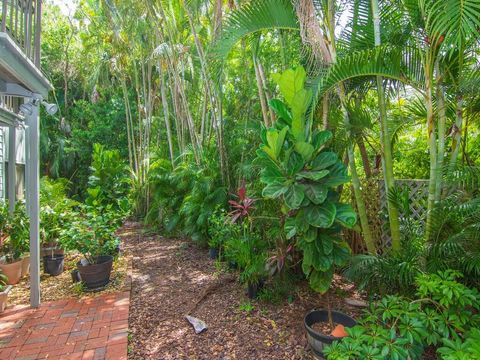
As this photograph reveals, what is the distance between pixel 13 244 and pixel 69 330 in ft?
6.08

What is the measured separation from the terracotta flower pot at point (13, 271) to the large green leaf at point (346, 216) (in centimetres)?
403

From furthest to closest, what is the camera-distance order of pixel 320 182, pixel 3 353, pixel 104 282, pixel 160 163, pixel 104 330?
pixel 160 163
pixel 104 282
pixel 104 330
pixel 3 353
pixel 320 182

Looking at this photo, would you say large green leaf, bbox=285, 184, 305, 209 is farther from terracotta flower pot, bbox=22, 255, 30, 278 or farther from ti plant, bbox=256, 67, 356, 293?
terracotta flower pot, bbox=22, 255, 30, 278

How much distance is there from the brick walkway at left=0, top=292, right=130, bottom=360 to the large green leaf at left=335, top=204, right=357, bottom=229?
200 cm

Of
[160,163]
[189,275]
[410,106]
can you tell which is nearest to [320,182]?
[410,106]

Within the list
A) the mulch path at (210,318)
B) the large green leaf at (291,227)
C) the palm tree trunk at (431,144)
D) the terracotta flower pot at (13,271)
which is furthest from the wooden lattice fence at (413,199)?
the terracotta flower pot at (13,271)

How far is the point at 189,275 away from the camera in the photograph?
14.1ft

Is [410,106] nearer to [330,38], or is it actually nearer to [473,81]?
[473,81]

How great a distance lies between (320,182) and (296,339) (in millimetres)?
1384

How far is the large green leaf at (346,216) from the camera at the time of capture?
2.34 metres

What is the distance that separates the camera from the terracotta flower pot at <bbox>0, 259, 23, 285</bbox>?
12.8ft

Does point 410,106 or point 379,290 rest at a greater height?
point 410,106

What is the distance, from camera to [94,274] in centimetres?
378

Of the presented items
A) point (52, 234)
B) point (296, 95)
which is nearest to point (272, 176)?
point (296, 95)
